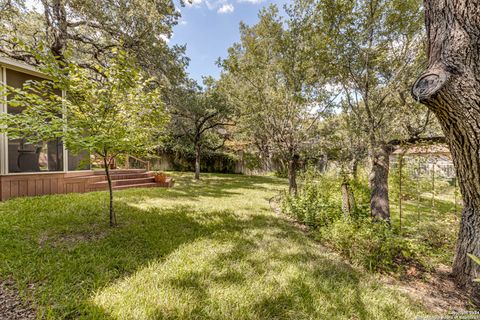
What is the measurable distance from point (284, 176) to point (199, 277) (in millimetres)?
14489

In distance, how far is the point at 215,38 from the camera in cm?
932

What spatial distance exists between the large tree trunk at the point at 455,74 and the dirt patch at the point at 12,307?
3.86m

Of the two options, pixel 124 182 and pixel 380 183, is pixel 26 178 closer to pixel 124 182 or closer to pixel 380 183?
pixel 124 182

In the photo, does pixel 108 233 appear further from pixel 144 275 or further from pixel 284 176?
pixel 284 176

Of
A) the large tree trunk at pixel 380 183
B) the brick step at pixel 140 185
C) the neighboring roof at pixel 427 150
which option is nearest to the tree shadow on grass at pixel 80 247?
the brick step at pixel 140 185

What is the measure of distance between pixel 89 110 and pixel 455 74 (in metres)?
4.70

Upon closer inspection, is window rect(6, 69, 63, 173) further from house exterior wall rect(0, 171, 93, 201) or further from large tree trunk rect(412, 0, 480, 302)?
large tree trunk rect(412, 0, 480, 302)

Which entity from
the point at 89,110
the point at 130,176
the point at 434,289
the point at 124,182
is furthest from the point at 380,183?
the point at 130,176

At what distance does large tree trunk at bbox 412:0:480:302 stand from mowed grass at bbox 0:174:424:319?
6.15ft

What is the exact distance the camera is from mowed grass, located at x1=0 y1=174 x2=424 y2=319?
1960 millimetres

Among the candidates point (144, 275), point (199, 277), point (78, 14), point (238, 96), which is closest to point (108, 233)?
point (144, 275)

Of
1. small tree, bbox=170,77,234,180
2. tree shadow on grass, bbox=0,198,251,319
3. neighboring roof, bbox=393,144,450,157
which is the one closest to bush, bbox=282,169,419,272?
neighboring roof, bbox=393,144,450,157

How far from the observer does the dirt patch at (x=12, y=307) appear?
1.74 m

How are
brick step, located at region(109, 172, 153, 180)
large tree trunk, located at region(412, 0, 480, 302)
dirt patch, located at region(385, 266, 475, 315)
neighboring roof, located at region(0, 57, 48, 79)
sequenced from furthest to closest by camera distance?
brick step, located at region(109, 172, 153, 180), neighboring roof, located at region(0, 57, 48, 79), dirt patch, located at region(385, 266, 475, 315), large tree trunk, located at region(412, 0, 480, 302)
